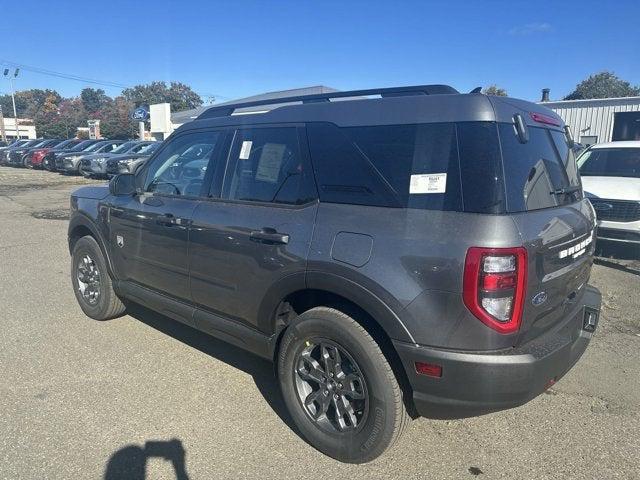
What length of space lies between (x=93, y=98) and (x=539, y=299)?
A: 146 m

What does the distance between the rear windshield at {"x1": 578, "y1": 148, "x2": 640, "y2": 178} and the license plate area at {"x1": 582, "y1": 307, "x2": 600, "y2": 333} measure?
5859 millimetres

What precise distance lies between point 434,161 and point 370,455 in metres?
1.60

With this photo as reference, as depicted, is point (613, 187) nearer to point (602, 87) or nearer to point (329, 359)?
point (329, 359)

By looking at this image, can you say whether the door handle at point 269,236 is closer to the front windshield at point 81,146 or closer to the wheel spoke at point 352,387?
the wheel spoke at point 352,387

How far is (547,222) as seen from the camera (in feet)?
7.89

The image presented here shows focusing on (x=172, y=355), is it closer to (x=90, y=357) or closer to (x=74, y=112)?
(x=90, y=357)

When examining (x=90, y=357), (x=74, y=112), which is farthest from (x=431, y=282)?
(x=74, y=112)

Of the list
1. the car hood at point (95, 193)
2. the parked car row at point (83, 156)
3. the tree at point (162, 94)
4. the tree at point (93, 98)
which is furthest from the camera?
the tree at point (93, 98)

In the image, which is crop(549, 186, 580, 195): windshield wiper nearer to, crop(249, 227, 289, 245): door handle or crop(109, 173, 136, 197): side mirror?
crop(249, 227, 289, 245): door handle

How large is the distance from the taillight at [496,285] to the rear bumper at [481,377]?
0.18 m

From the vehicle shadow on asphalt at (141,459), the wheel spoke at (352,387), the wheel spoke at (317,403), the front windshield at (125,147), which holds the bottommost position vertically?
the vehicle shadow on asphalt at (141,459)

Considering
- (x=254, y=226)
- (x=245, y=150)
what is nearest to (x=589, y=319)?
(x=254, y=226)

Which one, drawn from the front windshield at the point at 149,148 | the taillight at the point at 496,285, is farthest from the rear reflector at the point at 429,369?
the front windshield at the point at 149,148

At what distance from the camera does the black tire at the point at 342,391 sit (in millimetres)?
2443
